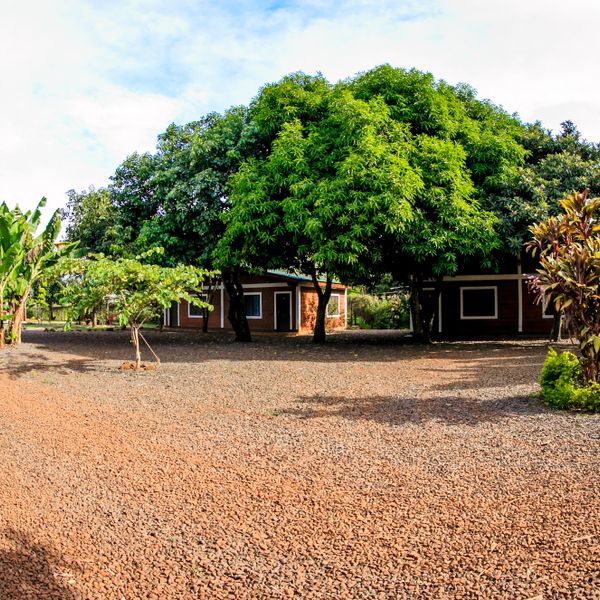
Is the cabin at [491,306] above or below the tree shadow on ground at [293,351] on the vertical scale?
above

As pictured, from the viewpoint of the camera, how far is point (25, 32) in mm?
6852

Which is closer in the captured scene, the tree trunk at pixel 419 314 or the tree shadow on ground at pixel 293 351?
the tree shadow on ground at pixel 293 351

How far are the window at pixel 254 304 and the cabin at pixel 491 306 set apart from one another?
28.1ft

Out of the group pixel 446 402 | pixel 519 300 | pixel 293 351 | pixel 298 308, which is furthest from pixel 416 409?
pixel 298 308

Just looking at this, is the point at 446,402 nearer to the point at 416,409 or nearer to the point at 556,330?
the point at 416,409

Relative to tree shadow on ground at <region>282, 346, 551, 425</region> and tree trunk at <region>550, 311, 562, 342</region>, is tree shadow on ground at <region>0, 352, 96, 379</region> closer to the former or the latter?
tree shadow on ground at <region>282, 346, 551, 425</region>

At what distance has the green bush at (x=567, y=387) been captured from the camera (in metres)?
6.70

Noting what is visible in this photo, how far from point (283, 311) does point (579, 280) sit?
19506 mm

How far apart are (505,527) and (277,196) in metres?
12.6

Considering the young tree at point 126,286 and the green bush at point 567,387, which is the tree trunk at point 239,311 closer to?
the young tree at point 126,286

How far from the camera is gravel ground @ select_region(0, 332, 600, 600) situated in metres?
2.96

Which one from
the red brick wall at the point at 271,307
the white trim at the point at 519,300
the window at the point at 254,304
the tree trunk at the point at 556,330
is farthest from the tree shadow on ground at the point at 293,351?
the window at the point at 254,304

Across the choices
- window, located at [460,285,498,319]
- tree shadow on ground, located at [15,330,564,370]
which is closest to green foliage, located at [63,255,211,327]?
tree shadow on ground, located at [15,330,564,370]

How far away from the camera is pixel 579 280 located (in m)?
7.06
